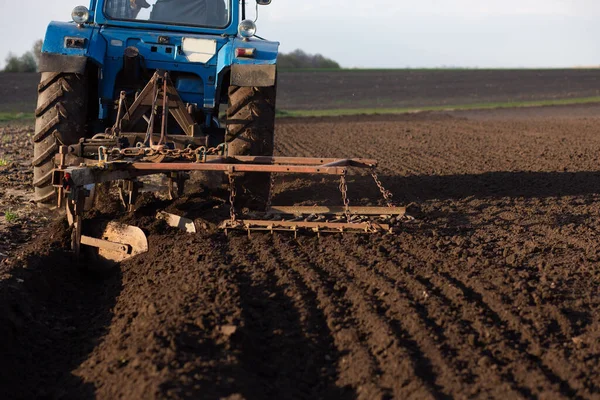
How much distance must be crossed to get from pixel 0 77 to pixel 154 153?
97.2 ft

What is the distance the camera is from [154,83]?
20.6 ft

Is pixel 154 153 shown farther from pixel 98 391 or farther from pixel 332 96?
pixel 332 96

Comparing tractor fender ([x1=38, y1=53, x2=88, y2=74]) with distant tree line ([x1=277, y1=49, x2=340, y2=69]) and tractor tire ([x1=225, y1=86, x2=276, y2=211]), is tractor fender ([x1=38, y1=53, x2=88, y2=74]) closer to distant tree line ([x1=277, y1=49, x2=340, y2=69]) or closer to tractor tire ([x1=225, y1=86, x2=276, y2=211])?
tractor tire ([x1=225, y1=86, x2=276, y2=211])

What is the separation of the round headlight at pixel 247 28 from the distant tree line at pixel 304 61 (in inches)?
1685

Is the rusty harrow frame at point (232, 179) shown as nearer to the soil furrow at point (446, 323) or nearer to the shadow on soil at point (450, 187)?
the soil furrow at point (446, 323)

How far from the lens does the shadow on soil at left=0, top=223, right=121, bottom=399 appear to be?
369 cm

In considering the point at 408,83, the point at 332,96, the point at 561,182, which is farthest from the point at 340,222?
the point at 408,83

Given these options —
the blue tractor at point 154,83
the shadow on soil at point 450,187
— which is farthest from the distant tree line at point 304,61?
the blue tractor at point 154,83

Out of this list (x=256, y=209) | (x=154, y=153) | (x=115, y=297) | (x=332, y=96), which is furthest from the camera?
(x=332, y=96)

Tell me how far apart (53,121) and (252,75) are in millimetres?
1709

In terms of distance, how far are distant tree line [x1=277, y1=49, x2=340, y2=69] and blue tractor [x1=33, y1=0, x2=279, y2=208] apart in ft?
139

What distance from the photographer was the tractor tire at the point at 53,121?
6570mm

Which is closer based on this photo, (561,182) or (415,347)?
(415,347)

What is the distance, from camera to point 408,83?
Answer: 35250 mm
